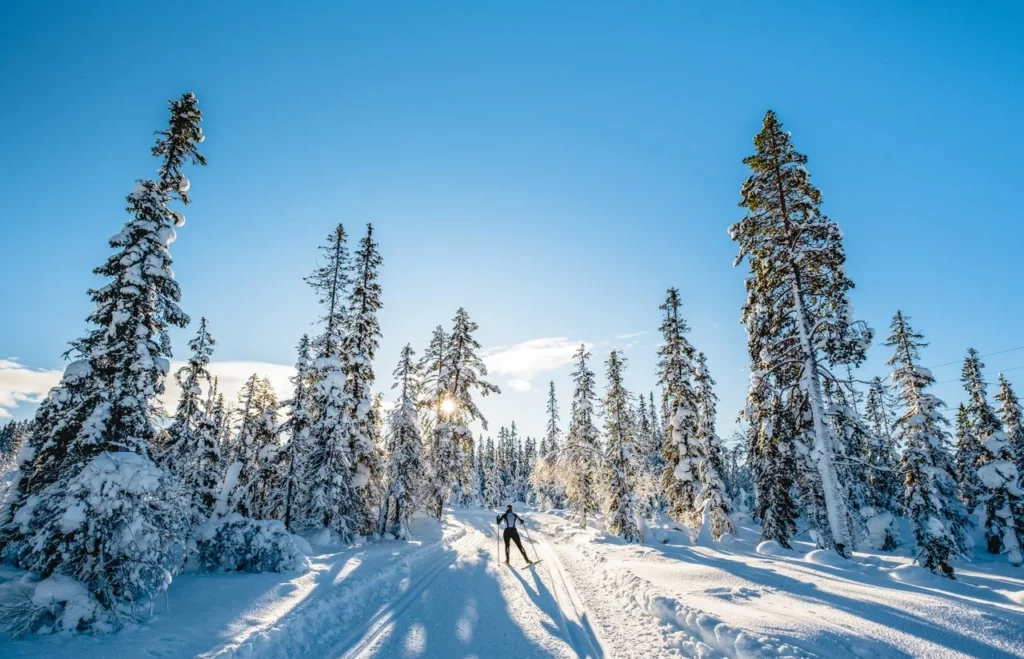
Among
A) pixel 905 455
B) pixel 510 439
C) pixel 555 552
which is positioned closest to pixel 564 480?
pixel 555 552

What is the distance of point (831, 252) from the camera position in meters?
14.2

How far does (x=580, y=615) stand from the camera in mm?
8547

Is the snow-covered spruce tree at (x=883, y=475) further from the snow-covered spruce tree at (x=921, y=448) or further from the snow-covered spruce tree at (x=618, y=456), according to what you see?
the snow-covered spruce tree at (x=618, y=456)

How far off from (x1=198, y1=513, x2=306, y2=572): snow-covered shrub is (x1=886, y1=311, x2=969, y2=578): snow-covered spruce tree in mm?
26827

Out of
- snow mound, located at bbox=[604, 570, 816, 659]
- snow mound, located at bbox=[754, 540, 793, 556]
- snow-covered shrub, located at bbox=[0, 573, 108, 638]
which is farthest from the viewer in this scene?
snow mound, located at bbox=[754, 540, 793, 556]

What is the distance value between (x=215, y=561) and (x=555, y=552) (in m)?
12.7

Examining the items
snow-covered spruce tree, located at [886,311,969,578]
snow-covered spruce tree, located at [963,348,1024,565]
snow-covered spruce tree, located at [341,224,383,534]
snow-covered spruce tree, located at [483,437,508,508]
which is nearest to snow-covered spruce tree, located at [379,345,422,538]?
snow-covered spruce tree, located at [341,224,383,534]

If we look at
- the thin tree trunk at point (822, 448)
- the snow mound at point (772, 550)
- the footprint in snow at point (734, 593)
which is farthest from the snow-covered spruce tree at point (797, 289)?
the footprint in snow at point (734, 593)

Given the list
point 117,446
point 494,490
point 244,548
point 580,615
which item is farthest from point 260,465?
point 494,490

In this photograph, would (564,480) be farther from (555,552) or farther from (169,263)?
(169,263)

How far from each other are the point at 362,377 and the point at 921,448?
3123 centimetres

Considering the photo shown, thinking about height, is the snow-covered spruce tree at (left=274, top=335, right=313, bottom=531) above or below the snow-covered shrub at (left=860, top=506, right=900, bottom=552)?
above

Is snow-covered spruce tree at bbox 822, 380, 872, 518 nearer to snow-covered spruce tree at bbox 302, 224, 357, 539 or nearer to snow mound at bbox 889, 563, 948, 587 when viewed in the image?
snow mound at bbox 889, 563, 948, 587

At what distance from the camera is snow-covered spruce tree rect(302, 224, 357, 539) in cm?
1936
